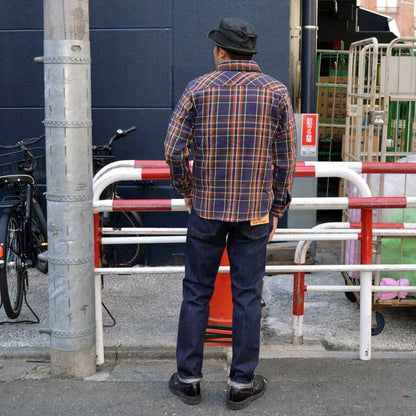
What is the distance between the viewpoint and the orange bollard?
4.59 m

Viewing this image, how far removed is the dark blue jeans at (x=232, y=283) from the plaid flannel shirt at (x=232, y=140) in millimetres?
104

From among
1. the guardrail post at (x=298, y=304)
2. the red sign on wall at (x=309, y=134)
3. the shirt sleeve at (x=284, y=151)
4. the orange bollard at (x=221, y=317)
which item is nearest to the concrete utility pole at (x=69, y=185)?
the orange bollard at (x=221, y=317)

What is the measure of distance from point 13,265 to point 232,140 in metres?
2.42

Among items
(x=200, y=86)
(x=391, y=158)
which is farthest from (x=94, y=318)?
(x=391, y=158)

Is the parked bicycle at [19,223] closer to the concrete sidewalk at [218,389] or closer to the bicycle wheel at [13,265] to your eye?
the bicycle wheel at [13,265]

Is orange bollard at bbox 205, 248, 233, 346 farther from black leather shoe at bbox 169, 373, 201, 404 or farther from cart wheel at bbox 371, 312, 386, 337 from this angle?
cart wheel at bbox 371, 312, 386, 337

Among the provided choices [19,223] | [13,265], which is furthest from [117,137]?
[13,265]

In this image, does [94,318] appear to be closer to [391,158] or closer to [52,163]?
[52,163]

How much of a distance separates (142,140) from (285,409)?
3.37 m

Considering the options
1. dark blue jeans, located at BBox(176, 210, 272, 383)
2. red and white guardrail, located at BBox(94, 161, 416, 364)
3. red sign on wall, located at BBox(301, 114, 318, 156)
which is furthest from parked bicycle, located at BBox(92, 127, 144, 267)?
dark blue jeans, located at BBox(176, 210, 272, 383)

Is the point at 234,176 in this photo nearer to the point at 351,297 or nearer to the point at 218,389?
the point at 218,389

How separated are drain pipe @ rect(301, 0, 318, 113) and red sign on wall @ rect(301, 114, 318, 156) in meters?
0.16

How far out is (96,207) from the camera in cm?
418

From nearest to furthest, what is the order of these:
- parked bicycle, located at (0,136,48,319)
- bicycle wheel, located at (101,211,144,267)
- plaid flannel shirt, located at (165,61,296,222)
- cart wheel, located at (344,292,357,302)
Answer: plaid flannel shirt, located at (165,61,296,222)
parked bicycle, located at (0,136,48,319)
cart wheel, located at (344,292,357,302)
bicycle wheel, located at (101,211,144,267)
